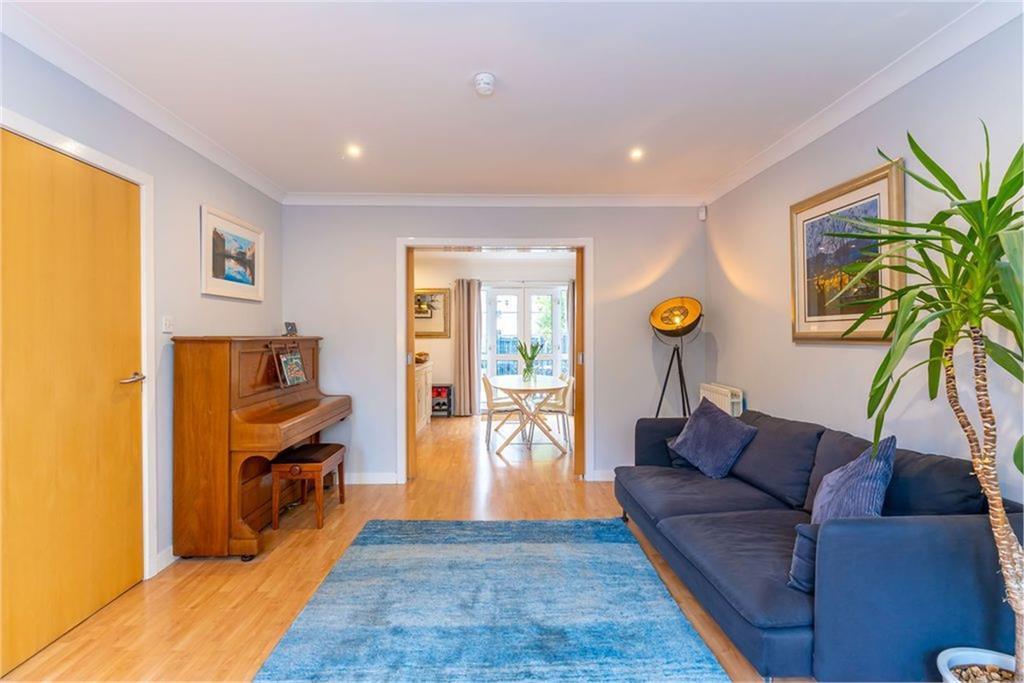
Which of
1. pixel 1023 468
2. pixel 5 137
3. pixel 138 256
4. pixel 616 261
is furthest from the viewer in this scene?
pixel 616 261

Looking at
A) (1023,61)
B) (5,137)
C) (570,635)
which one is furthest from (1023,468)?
(5,137)

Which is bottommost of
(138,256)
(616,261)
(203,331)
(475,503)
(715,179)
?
(475,503)

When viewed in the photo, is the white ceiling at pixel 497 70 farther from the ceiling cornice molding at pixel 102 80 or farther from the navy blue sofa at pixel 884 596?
the navy blue sofa at pixel 884 596

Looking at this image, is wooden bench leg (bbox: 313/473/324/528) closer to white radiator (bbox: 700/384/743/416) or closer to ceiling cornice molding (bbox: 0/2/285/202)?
ceiling cornice molding (bbox: 0/2/285/202)

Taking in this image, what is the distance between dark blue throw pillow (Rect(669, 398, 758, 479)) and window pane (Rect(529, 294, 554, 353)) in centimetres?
469

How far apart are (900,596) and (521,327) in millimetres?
6342

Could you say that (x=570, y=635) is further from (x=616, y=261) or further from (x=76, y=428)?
(x=616, y=261)

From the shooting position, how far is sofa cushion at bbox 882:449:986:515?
1.68 meters

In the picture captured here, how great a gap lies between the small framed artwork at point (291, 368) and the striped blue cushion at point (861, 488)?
3199 mm

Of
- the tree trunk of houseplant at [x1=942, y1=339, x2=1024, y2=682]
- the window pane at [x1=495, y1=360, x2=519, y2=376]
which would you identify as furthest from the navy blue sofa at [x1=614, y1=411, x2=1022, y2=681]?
the window pane at [x1=495, y1=360, x2=519, y2=376]

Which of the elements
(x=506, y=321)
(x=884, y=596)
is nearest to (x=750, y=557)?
(x=884, y=596)

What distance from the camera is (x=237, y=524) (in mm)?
2684

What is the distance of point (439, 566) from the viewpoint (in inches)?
100.0

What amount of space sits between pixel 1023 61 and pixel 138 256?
12.6 ft
